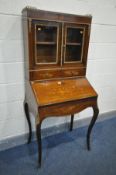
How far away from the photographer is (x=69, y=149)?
A: 6.94 feet

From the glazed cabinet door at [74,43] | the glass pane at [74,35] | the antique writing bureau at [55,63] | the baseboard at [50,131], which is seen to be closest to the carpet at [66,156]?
the baseboard at [50,131]

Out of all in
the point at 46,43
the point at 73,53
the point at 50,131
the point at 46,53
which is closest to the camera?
the point at 46,43

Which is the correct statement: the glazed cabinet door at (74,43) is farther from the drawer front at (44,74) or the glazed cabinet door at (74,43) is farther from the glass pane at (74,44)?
the drawer front at (44,74)

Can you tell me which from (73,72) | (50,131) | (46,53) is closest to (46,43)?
(46,53)

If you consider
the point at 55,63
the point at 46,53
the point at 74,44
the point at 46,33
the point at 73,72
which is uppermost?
the point at 46,33

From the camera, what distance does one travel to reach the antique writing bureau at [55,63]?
1.52 meters

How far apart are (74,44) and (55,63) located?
1.04 ft

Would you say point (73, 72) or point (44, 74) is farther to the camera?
point (73, 72)

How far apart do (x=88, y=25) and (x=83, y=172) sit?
162cm

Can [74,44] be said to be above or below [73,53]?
above

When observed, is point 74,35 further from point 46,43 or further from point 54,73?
point 54,73

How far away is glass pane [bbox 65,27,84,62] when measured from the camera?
1757 mm

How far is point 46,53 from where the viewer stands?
5.78 feet

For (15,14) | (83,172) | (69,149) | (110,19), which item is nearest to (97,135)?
(69,149)
